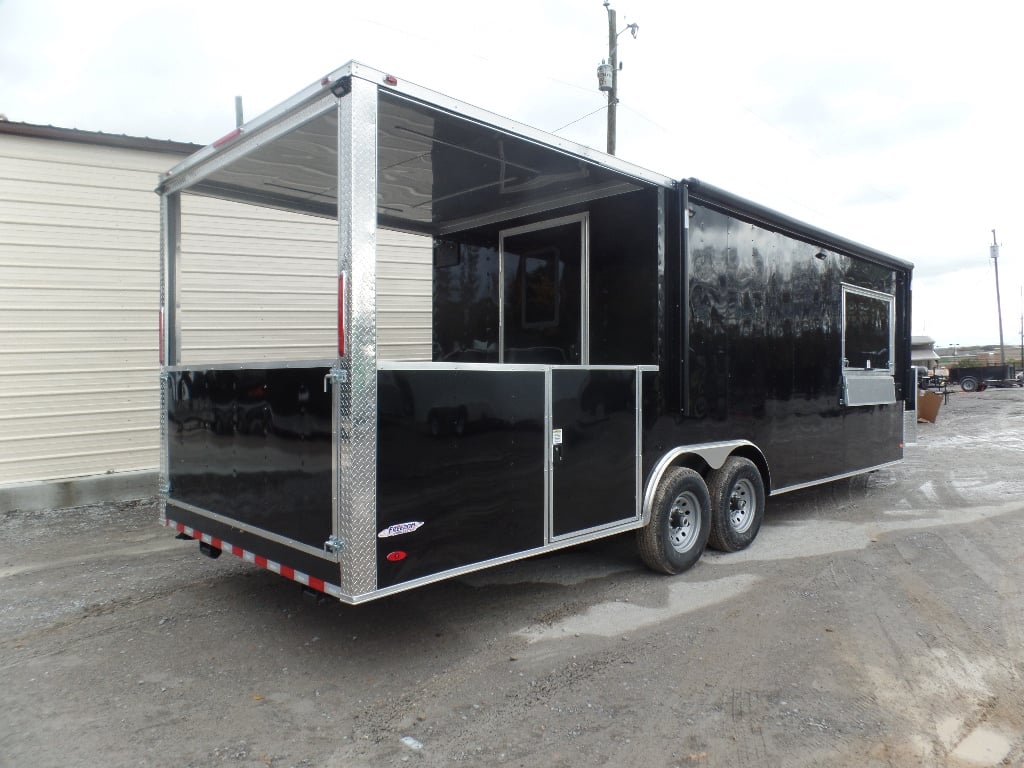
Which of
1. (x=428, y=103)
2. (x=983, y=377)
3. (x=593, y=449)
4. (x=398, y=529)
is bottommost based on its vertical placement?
(x=398, y=529)

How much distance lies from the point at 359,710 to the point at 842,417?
556cm

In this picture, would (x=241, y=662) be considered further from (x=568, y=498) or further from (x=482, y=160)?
(x=482, y=160)

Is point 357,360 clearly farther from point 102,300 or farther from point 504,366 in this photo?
point 102,300

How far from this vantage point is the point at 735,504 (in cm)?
579

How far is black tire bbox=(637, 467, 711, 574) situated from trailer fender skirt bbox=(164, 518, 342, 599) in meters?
2.29

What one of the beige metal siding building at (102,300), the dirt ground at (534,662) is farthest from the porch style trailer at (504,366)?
the dirt ground at (534,662)

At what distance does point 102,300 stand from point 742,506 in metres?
6.70

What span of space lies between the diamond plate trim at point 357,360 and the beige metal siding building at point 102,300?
5.60 metres

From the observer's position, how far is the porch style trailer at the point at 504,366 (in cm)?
333

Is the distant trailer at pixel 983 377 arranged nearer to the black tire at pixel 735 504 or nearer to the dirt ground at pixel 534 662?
the dirt ground at pixel 534 662

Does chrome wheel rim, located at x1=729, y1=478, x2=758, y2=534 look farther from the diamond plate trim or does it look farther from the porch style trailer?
the diamond plate trim

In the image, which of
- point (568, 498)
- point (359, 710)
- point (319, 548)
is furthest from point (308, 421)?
point (568, 498)

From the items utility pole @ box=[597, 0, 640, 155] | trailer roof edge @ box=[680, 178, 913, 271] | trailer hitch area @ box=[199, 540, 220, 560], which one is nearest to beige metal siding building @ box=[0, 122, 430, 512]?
trailer hitch area @ box=[199, 540, 220, 560]

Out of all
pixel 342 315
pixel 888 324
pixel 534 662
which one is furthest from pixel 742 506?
pixel 342 315
